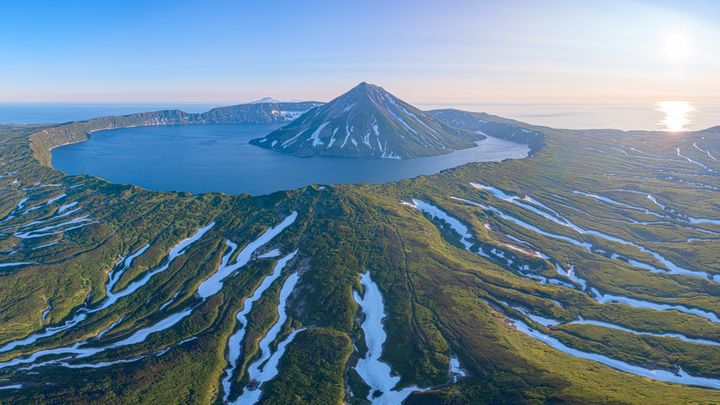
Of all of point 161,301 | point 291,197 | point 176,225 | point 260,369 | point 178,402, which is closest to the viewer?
point 178,402

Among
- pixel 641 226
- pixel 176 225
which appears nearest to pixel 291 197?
pixel 176 225

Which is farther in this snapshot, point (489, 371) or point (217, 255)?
point (217, 255)

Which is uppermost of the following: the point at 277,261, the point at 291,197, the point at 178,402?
the point at 291,197

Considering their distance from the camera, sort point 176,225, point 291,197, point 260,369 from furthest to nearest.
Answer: point 291,197 → point 176,225 → point 260,369

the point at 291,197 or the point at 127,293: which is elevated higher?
the point at 291,197

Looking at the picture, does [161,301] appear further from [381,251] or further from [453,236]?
[453,236]

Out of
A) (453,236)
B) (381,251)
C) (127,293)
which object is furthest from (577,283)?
(127,293)
